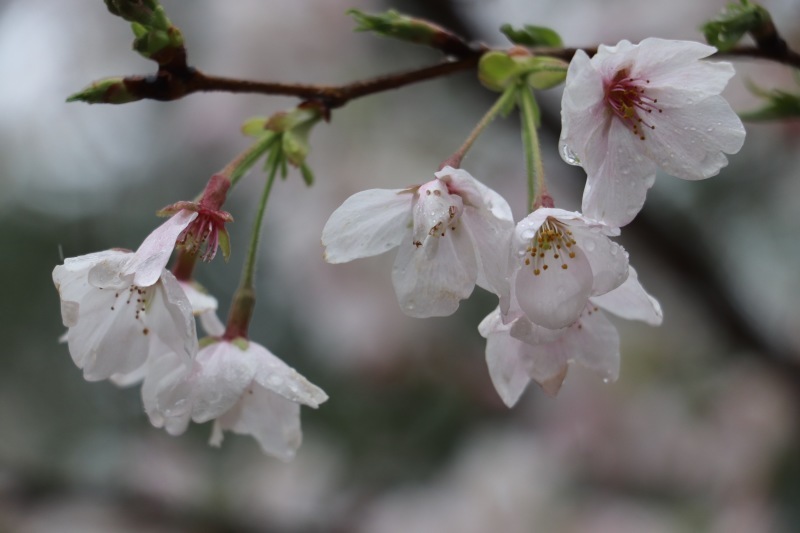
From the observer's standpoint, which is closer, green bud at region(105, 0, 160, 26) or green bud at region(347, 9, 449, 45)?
green bud at region(105, 0, 160, 26)

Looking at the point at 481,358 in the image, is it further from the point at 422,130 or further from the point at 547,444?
the point at 422,130

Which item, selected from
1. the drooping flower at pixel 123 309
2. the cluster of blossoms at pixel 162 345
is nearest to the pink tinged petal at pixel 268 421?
the cluster of blossoms at pixel 162 345

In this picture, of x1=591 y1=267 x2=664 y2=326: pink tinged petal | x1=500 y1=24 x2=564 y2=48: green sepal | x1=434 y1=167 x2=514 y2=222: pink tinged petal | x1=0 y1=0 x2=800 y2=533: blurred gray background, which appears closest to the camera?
x1=434 y1=167 x2=514 y2=222: pink tinged petal

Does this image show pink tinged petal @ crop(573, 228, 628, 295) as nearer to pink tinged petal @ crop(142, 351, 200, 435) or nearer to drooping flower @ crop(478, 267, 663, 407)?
drooping flower @ crop(478, 267, 663, 407)

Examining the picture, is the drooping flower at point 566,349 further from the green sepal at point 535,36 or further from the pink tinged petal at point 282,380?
the green sepal at point 535,36

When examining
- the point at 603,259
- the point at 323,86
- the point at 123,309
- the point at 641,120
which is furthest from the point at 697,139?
the point at 123,309

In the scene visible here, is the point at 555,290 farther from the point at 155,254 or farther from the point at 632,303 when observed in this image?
the point at 155,254

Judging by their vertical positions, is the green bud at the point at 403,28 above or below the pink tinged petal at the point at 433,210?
above

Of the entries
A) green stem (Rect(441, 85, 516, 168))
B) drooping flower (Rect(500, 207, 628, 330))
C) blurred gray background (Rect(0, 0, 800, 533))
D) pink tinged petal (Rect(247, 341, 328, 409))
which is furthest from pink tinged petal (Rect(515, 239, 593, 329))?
blurred gray background (Rect(0, 0, 800, 533))
